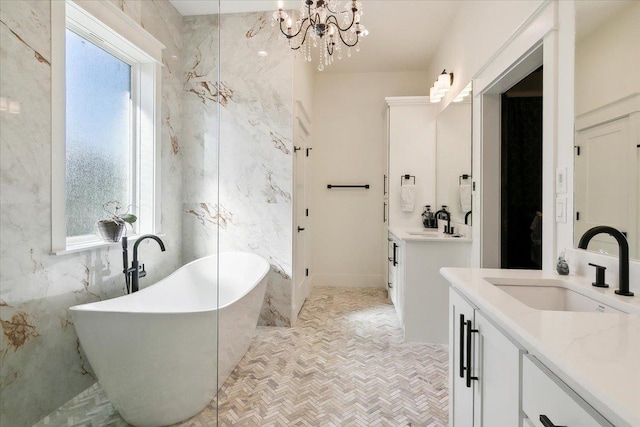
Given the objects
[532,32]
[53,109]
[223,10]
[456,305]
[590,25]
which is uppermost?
[223,10]

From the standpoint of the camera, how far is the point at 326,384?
1.98 m

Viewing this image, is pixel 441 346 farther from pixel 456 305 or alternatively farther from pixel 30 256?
pixel 30 256

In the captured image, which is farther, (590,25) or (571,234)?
(571,234)

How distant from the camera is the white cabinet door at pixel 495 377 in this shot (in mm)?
796

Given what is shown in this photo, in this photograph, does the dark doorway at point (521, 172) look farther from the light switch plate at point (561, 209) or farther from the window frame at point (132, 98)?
the window frame at point (132, 98)

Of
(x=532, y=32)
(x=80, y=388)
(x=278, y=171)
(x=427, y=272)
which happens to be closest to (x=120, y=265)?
(x=80, y=388)

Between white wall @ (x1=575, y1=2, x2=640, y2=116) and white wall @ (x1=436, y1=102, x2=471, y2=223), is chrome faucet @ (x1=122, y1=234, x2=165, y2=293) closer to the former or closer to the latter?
white wall @ (x1=575, y1=2, x2=640, y2=116)

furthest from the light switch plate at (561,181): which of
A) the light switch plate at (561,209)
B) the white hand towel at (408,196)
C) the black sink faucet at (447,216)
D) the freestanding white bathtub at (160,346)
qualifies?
the white hand towel at (408,196)

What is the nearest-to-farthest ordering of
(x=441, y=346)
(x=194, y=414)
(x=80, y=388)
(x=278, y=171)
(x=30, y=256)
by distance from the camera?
(x=30, y=256) < (x=80, y=388) < (x=194, y=414) < (x=441, y=346) < (x=278, y=171)

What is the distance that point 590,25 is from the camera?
122cm

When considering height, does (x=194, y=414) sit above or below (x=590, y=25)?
below

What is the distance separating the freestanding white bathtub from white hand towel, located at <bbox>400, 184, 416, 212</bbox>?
2375 mm

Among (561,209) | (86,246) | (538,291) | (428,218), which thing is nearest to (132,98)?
(86,246)

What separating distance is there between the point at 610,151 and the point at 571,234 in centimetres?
41
